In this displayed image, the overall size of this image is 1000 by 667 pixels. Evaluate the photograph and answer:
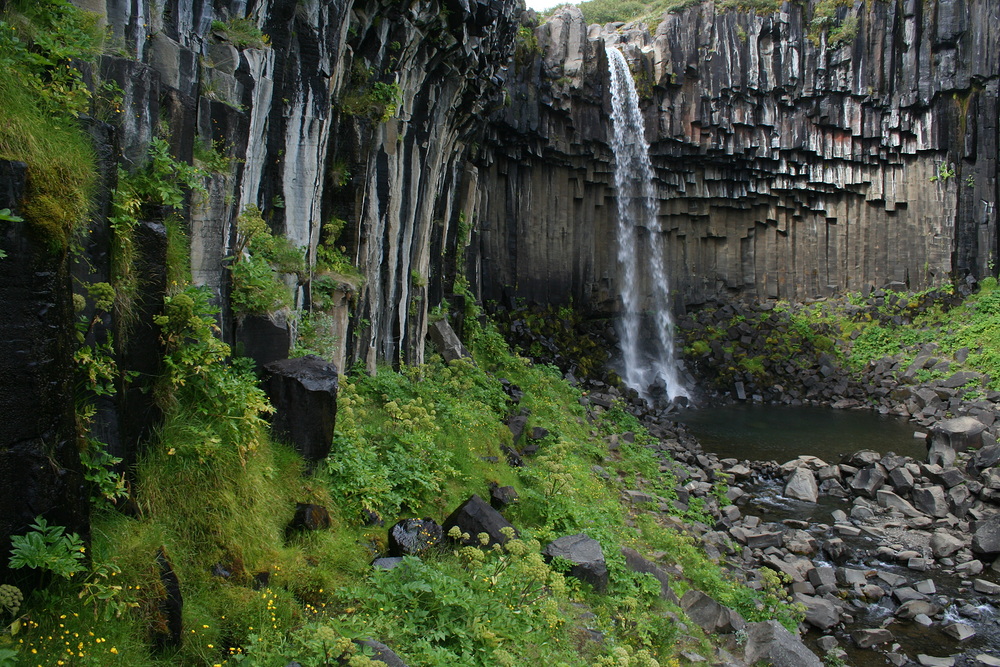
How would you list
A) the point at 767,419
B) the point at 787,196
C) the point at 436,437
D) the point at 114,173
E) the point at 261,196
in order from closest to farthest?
the point at 114,173
the point at 261,196
the point at 436,437
the point at 767,419
the point at 787,196

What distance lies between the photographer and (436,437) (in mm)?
8273

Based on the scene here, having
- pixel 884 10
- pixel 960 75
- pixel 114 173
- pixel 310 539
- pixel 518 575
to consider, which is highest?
pixel 884 10

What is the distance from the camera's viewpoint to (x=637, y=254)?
85.1 feet

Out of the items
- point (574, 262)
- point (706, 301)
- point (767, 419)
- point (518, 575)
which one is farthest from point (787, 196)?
point (518, 575)

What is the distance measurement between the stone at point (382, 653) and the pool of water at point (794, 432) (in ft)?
41.9

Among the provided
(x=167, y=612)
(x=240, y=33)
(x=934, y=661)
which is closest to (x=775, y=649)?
(x=934, y=661)

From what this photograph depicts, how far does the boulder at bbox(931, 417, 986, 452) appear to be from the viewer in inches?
576

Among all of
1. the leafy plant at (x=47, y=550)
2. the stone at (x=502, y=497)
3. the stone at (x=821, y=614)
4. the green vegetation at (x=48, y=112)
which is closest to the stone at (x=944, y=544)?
the stone at (x=821, y=614)

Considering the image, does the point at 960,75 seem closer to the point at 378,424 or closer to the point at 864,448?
the point at 864,448

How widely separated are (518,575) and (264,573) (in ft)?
6.30

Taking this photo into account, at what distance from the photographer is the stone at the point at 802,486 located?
12.6m

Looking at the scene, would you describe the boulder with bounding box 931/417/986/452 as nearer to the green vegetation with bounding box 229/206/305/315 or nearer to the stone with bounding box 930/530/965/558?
the stone with bounding box 930/530/965/558

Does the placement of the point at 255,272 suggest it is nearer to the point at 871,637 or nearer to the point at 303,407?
the point at 303,407

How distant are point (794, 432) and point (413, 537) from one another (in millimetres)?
14952
